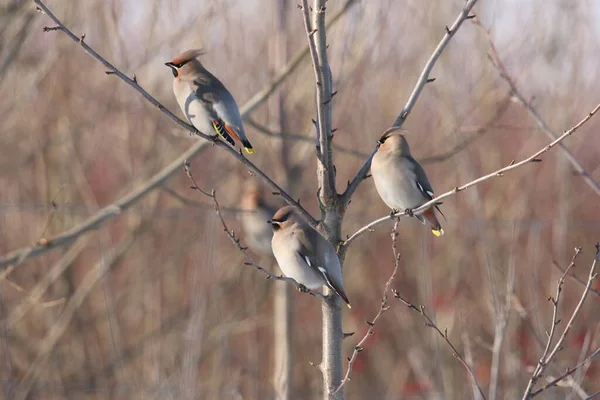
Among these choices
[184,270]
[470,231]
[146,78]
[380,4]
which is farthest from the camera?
[184,270]

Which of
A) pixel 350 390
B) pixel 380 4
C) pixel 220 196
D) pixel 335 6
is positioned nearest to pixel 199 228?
pixel 220 196

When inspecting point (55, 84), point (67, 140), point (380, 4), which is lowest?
point (380, 4)

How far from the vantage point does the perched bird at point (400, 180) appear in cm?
480

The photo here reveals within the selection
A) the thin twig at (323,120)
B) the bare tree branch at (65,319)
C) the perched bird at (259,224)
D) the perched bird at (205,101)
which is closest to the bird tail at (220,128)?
the perched bird at (205,101)

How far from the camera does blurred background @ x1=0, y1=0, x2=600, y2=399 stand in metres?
7.59

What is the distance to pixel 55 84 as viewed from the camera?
359 inches

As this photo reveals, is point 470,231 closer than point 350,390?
Yes

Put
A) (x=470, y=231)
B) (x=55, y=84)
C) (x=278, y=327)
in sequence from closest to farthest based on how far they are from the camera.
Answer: (x=278, y=327)
(x=55, y=84)
(x=470, y=231)

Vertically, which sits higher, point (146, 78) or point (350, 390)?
A: point (146, 78)

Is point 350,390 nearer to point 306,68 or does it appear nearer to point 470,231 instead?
point 470,231

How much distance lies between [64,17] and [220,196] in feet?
9.64

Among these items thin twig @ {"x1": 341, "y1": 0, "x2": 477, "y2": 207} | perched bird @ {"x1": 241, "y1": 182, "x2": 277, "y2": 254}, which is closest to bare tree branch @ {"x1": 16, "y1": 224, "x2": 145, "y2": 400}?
perched bird @ {"x1": 241, "y1": 182, "x2": 277, "y2": 254}

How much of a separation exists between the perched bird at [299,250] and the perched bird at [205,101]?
513 millimetres

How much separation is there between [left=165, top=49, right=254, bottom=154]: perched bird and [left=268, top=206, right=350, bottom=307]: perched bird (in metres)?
0.51
